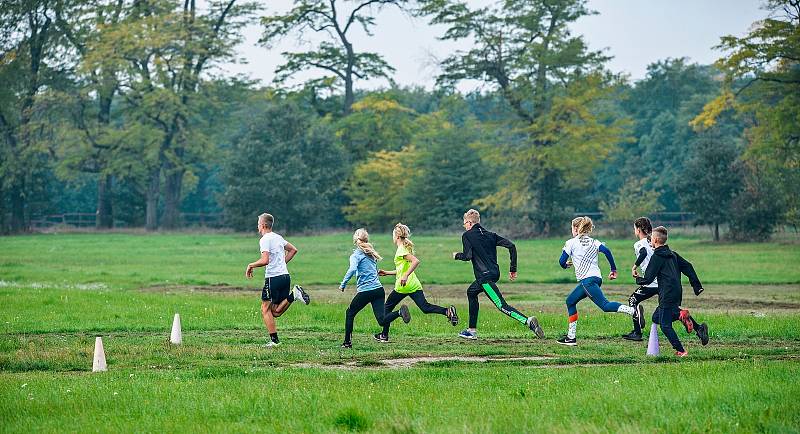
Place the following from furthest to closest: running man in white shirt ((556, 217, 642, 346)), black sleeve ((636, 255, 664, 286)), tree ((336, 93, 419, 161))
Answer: tree ((336, 93, 419, 161)), running man in white shirt ((556, 217, 642, 346)), black sleeve ((636, 255, 664, 286))

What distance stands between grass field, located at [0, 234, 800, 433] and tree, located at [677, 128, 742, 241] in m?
31.1

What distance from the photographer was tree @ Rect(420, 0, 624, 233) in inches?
2569

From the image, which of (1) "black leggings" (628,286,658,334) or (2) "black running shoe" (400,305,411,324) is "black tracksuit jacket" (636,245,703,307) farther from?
(2) "black running shoe" (400,305,411,324)

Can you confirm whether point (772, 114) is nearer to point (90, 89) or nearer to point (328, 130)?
point (328, 130)

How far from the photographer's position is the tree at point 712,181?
56.0 meters

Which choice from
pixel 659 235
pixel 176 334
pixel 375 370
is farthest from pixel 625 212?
pixel 375 370

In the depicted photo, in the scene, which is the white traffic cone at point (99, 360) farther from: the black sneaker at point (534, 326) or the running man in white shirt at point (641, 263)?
the running man in white shirt at point (641, 263)

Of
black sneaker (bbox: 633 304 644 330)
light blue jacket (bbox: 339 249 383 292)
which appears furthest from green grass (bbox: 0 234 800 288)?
black sneaker (bbox: 633 304 644 330)

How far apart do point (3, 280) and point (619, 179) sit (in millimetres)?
67794

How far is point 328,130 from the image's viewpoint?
76.1 meters

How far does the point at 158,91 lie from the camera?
74.3m

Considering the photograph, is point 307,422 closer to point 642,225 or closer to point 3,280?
point 642,225

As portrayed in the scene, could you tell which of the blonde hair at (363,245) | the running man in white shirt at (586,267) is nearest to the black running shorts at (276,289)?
the blonde hair at (363,245)

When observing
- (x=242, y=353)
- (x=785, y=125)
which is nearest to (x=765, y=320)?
(x=242, y=353)
